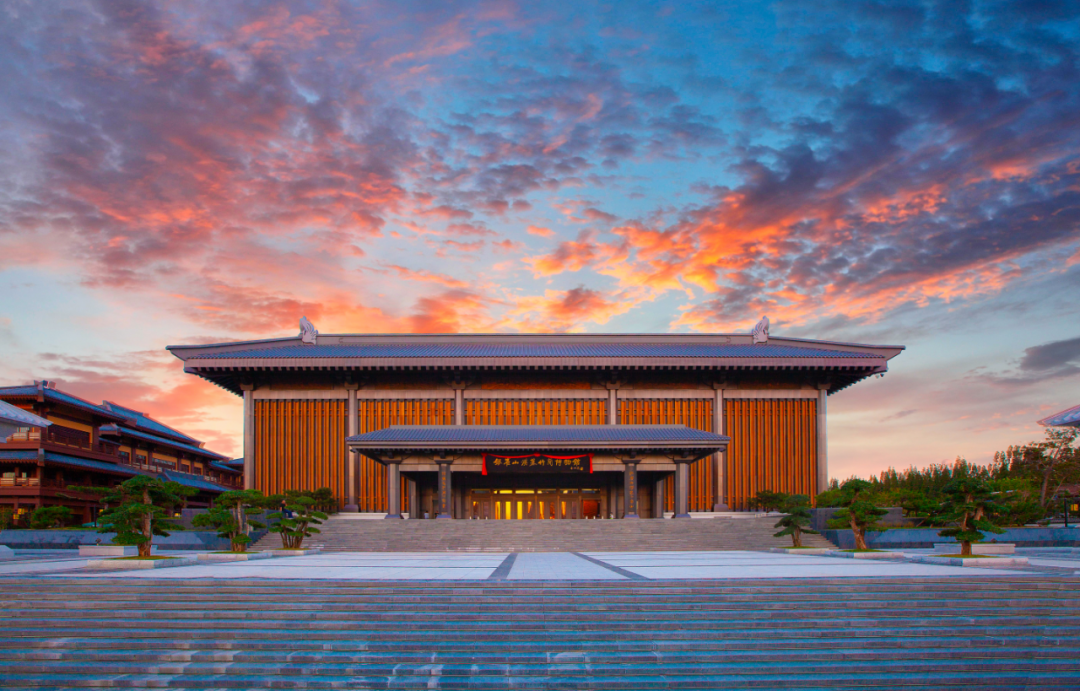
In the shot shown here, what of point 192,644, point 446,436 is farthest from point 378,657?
point 446,436

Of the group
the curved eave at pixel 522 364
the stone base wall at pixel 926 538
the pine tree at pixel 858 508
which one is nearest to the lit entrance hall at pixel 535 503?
the curved eave at pixel 522 364

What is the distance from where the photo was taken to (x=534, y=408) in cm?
3769

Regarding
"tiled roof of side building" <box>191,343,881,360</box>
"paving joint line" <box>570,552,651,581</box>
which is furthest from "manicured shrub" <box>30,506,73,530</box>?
"paving joint line" <box>570,552,651,581</box>

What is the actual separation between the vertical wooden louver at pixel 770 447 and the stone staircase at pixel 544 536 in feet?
29.8

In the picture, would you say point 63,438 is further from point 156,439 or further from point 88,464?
point 156,439

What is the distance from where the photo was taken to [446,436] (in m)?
32.3

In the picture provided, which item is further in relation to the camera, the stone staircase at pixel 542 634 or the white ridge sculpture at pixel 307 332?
the white ridge sculpture at pixel 307 332

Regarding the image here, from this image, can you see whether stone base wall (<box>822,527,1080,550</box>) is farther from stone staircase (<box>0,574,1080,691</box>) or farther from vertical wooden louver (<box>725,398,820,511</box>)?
stone staircase (<box>0,574,1080,691</box>)

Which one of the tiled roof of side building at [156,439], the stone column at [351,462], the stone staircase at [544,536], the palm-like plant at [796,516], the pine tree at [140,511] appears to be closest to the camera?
the pine tree at [140,511]

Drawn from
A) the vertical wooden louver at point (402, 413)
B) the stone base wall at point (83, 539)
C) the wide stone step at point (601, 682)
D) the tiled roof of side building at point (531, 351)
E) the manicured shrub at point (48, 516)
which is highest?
the tiled roof of side building at point (531, 351)

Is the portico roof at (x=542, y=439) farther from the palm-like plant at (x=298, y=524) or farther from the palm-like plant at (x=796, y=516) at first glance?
the palm-like plant at (x=796, y=516)

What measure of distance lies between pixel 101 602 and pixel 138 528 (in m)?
7.25

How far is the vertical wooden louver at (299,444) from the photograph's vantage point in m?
36.9

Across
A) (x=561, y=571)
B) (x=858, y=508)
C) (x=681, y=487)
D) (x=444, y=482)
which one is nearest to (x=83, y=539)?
(x=444, y=482)
